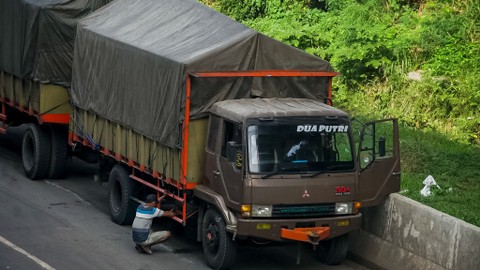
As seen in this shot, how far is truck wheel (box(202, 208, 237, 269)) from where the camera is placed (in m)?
15.1

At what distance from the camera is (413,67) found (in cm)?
2244

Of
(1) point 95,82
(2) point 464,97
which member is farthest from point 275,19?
(1) point 95,82

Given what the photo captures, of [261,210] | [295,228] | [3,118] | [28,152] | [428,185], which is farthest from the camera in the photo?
[3,118]

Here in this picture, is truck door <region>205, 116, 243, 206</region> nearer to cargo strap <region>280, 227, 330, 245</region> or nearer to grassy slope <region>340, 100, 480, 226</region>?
cargo strap <region>280, 227, 330, 245</region>

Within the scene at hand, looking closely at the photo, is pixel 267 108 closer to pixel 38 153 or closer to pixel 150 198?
pixel 150 198

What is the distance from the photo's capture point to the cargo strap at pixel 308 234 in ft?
48.2

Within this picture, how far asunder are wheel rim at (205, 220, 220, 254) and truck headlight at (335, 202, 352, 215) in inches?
70.6

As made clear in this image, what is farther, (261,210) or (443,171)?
(443,171)

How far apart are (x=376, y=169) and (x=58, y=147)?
24.4 feet

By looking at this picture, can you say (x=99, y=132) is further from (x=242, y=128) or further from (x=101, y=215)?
(x=242, y=128)

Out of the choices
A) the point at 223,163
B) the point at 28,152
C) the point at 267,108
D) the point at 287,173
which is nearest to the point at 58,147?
the point at 28,152

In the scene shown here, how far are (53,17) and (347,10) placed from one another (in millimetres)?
7382

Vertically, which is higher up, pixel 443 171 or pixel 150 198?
pixel 443 171

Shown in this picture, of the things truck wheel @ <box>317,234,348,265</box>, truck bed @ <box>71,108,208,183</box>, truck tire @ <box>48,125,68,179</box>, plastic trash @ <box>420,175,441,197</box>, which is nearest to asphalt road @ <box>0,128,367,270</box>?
truck wheel @ <box>317,234,348,265</box>
